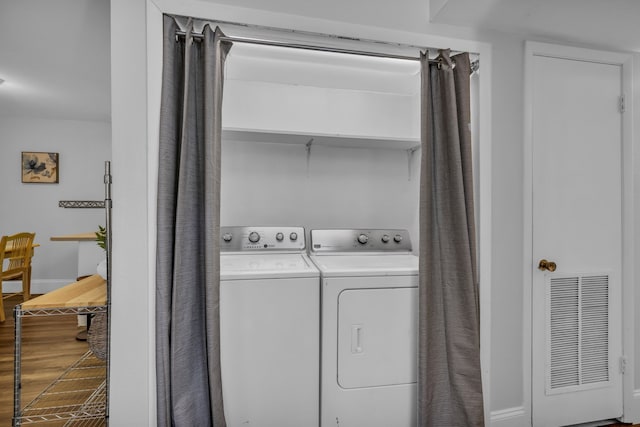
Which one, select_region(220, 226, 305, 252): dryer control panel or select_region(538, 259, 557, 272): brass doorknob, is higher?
select_region(220, 226, 305, 252): dryer control panel

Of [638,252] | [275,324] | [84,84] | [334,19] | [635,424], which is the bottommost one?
[635,424]

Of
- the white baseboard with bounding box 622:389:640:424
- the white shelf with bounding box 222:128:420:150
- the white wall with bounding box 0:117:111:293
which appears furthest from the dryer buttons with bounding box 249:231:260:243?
the white wall with bounding box 0:117:111:293

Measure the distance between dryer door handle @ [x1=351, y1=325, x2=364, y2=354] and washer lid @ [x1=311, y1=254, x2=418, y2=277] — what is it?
0.28m

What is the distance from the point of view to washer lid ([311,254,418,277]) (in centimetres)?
173

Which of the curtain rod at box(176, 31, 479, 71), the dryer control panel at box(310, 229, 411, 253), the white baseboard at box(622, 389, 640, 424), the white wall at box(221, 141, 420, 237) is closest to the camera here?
the curtain rod at box(176, 31, 479, 71)

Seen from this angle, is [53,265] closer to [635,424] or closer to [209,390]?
[209,390]

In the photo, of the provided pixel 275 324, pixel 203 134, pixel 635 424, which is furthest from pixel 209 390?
pixel 635 424

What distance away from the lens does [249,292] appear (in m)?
1.64

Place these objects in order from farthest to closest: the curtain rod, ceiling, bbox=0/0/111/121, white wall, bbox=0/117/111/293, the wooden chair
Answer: white wall, bbox=0/117/111/293, the wooden chair, ceiling, bbox=0/0/111/121, the curtain rod

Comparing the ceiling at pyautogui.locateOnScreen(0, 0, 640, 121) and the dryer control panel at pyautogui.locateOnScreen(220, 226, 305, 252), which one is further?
the dryer control panel at pyautogui.locateOnScreen(220, 226, 305, 252)

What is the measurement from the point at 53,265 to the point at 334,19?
210 inches

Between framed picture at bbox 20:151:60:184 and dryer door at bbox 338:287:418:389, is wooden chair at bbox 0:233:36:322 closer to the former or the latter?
framed picture at bbox 20:151:60:184

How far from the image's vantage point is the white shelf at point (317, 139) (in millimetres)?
2154

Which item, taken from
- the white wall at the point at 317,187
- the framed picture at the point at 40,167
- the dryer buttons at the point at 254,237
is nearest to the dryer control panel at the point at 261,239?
the dryer buttons at the point at 254,237
